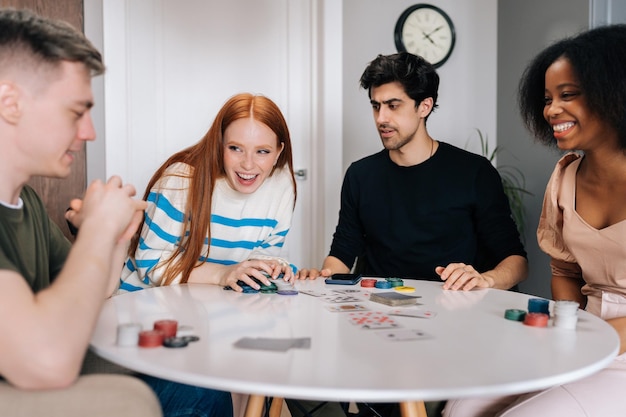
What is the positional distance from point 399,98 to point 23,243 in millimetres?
1815

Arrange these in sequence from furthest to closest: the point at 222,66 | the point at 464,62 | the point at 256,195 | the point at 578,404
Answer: the point at 464,62 → the point at 222,66 → the point at 256,195 → the point at 578,404

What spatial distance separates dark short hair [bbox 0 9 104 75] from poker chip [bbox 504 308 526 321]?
1096mm

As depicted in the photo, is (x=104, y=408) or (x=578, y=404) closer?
(x=104, y=408)

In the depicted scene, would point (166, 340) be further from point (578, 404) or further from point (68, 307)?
point (578, 404)

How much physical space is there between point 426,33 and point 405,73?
4.58 ft

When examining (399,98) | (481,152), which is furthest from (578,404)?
(481,152)

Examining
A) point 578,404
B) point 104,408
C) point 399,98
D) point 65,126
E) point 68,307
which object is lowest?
point 578,404

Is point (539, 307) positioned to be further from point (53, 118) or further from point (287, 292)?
point (53, 118)

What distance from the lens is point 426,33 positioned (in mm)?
3955

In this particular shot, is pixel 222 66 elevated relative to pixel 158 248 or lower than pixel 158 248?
elevated

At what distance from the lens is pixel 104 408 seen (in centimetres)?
100

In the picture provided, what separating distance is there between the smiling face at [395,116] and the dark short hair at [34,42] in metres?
1.62

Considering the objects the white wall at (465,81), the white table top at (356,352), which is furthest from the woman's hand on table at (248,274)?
the white wall at (465,81)

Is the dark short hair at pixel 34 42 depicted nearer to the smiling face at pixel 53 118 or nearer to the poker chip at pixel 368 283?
the smiling face at pixel 53 118
